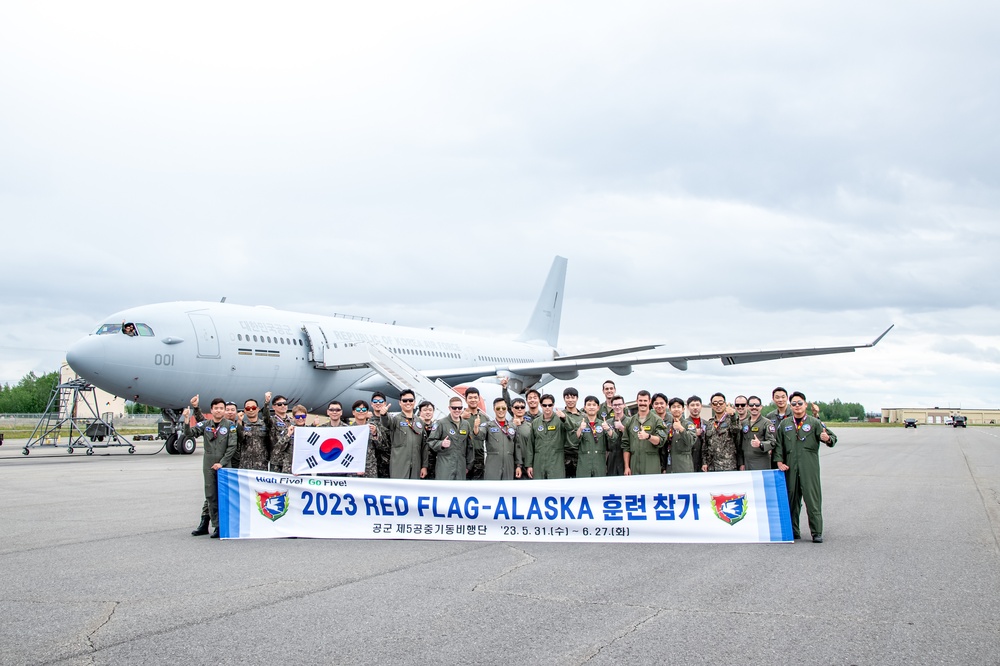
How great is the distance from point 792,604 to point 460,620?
2.34 metres

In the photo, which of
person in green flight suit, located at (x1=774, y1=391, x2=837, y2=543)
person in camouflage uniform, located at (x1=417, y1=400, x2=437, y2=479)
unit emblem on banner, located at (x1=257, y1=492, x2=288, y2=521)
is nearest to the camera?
person in green flight suit, located at (x1=774, y1=391, x2=837, y2=543)

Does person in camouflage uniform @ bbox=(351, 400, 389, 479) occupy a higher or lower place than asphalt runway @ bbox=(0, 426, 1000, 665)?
higher

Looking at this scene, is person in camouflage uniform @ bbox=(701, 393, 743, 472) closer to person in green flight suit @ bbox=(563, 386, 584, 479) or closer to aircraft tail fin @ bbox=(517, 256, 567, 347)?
person in green flight suit @ bbox=(563, 386, 584, 479)

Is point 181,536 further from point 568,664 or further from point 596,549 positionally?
point 568,664

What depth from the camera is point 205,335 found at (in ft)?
65.8

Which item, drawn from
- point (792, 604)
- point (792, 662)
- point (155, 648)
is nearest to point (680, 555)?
point (792, 604)

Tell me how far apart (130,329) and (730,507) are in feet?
52.0

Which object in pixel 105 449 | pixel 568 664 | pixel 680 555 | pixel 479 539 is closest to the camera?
pixel 568 664

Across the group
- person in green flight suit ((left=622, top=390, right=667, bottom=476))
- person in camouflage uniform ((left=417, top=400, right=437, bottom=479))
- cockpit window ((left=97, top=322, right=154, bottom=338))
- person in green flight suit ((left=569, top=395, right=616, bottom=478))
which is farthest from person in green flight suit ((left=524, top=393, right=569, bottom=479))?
cockpit window ((left=97, top=322, right=154, bottom=338))

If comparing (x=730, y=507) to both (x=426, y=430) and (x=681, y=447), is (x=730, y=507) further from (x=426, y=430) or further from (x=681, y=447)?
(x=426, y=430)

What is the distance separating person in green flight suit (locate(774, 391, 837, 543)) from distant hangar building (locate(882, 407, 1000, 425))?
445ft

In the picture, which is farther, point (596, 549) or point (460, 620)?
point (596, 549)

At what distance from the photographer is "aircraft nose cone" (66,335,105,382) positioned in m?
18.2

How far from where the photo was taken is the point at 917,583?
609 centimetres
